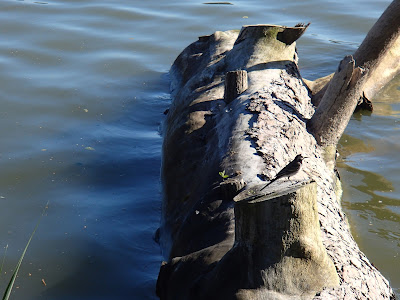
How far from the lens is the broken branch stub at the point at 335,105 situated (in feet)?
18.2

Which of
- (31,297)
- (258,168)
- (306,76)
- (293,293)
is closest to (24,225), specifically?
(31,297)

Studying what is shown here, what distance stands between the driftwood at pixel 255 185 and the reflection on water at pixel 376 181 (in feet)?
1.34

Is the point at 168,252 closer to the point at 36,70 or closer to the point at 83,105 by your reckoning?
the point at 83,105

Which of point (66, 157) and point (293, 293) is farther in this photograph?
point (66, 157)

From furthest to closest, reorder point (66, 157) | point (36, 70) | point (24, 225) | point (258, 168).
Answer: point (36, 70) → point (66, 157) → point (24, 225) → point (258, 168)

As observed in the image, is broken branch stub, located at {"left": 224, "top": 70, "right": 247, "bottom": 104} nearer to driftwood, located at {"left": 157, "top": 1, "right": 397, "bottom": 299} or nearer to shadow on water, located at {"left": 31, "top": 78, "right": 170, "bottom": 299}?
driftwood, located at {"left": 157, "top": 1, "right": 397, "bottom": 299}

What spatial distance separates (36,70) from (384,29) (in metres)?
4.73

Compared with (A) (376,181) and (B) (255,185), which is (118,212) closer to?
(B) (255,185)

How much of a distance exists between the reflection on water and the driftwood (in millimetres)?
408

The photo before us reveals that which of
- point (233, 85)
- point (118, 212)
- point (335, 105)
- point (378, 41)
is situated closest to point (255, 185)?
point (233, 85)

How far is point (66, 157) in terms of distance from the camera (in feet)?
20.8

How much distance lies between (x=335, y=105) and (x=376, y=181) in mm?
1122

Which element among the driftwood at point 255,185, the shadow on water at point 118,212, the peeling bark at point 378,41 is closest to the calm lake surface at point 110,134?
the shadow on water at point 118,212

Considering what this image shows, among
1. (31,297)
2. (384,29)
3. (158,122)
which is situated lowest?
(31,297)
